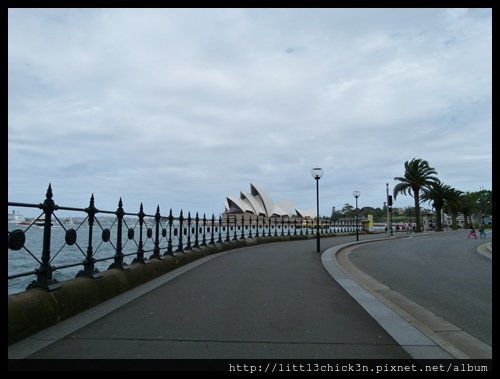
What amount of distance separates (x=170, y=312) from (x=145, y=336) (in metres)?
1.41

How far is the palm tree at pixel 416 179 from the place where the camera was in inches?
2425

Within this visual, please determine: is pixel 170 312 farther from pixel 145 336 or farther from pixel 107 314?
pixel 145 336

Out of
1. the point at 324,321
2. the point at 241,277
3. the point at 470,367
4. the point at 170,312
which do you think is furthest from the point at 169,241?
the point at 470,367

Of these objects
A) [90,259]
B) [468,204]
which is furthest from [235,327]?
[468,204]

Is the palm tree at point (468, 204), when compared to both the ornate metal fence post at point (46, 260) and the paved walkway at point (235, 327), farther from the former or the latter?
the ornate metal fence post at point (46, 260)

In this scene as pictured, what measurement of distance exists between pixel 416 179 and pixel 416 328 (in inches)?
2327

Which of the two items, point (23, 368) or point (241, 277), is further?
point (241, 277)

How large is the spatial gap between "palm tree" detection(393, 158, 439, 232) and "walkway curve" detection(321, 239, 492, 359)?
182ft

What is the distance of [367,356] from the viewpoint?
4930 millimetres

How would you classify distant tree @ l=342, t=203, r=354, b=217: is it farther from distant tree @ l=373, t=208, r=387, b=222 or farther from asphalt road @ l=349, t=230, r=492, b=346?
asphalt road @ l=349, t=230, r=492, b=346

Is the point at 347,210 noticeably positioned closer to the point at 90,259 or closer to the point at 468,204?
the point at 468,204

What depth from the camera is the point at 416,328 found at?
6.11 metres

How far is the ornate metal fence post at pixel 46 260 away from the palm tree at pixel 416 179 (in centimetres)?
6067

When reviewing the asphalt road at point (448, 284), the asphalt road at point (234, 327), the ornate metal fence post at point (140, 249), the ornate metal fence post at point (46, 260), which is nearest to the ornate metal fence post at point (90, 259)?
the asphalt road at point (234, 327)
